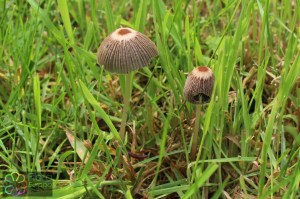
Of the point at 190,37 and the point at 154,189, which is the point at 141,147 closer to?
the point at 154,189

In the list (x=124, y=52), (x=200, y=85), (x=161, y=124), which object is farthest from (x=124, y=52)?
(x=161, y=124)

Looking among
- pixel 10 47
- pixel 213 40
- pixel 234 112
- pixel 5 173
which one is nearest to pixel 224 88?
pixel 234 112

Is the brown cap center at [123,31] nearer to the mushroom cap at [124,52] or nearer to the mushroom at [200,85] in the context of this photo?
the mushroom cap at [124,52]

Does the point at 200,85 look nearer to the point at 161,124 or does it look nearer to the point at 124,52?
the point at 124,52

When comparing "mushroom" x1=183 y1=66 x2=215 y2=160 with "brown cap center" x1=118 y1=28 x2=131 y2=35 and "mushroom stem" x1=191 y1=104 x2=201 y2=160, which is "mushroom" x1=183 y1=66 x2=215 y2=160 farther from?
"brown cap center" x1=118 y1=28 x2=131 y2=35

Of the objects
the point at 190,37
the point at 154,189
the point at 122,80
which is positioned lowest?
the point at 154,189

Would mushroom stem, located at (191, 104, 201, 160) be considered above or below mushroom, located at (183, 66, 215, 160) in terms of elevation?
below

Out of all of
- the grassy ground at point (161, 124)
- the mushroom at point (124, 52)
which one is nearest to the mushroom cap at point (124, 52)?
the mushroom at point (124, 52)

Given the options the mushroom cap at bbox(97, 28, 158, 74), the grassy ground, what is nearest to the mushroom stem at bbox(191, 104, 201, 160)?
the grassy ground
